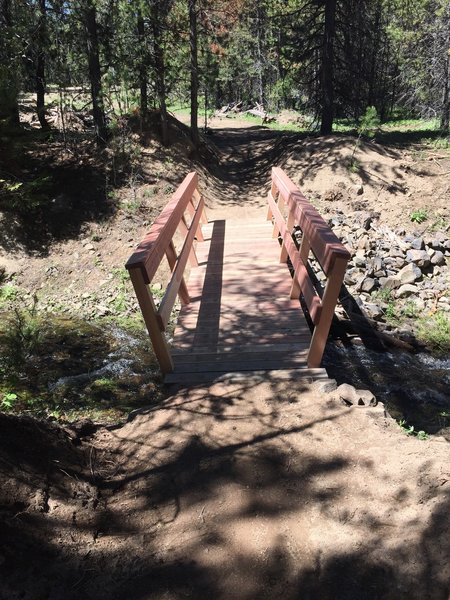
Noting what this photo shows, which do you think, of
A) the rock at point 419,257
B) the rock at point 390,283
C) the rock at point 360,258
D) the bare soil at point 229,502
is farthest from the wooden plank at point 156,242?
the rock at point 419,257

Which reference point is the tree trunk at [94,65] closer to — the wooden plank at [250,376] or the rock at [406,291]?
the rock at [406,291]

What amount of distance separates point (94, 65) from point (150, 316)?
9.66 metres

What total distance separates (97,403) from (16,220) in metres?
6.85

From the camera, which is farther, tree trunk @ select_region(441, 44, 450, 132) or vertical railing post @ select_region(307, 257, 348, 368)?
tree trunk @ select_region(441, 44, 450, 132)

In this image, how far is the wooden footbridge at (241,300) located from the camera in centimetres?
422

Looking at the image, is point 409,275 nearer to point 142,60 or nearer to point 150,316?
point 150,316

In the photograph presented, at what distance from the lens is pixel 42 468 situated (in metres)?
2.76

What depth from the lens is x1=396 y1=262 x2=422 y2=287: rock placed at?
8898 millimetres

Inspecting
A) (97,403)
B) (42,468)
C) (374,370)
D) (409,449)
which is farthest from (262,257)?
(42,468)

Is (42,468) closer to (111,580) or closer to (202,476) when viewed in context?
(111,580)

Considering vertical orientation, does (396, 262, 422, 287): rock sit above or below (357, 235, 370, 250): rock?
below

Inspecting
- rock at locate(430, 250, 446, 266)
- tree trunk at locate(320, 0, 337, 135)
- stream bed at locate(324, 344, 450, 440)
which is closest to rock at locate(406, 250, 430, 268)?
rock at locate(430, 250, 446, 266)

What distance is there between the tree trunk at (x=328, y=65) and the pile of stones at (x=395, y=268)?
21.0 ft

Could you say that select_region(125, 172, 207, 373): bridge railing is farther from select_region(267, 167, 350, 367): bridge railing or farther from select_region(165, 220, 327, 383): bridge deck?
select_region(267, 167, 350, 367): bridge railing
